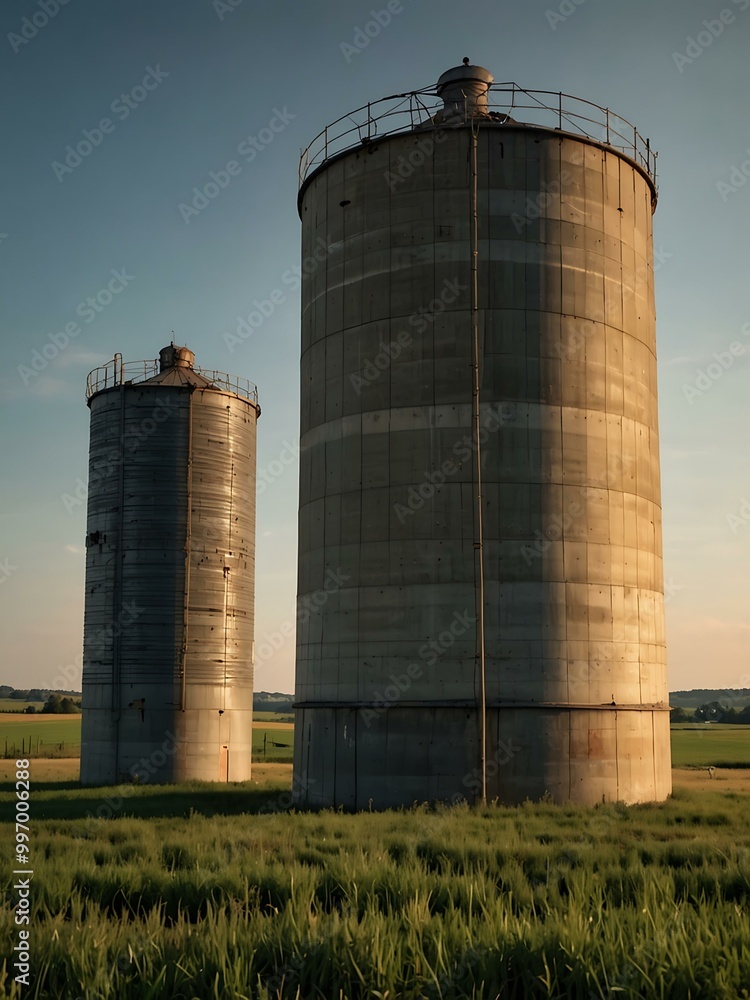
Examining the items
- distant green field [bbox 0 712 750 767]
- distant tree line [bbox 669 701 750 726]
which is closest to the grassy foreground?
distant green field [bbox 0 712 750 767]

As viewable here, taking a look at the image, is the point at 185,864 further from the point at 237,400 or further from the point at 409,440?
the point at 237,400

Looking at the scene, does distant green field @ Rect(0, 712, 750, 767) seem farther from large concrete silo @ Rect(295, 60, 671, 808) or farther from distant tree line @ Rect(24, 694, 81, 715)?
large concrete silo @ Rect(295, 60, 671, 808)

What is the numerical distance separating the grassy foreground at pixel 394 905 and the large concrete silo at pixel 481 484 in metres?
2.09

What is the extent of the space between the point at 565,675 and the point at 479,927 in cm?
1389

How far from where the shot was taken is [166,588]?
37.1 metres

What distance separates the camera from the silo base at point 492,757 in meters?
22.0

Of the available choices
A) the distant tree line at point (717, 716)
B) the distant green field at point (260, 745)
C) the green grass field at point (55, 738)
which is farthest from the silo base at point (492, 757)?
the distant tree line at point (717, 716)

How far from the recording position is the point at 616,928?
9.37m

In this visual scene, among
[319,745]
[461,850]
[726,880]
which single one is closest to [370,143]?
[319,745]

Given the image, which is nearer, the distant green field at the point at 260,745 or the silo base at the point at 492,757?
the silo base at the point at 492,757

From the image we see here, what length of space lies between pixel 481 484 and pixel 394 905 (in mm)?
13156

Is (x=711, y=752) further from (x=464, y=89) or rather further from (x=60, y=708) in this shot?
(x=60, y=708)

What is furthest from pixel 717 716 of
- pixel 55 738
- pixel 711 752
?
pixel 55 738

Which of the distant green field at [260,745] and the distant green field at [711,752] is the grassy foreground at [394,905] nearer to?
the distant green field at [711,752]
